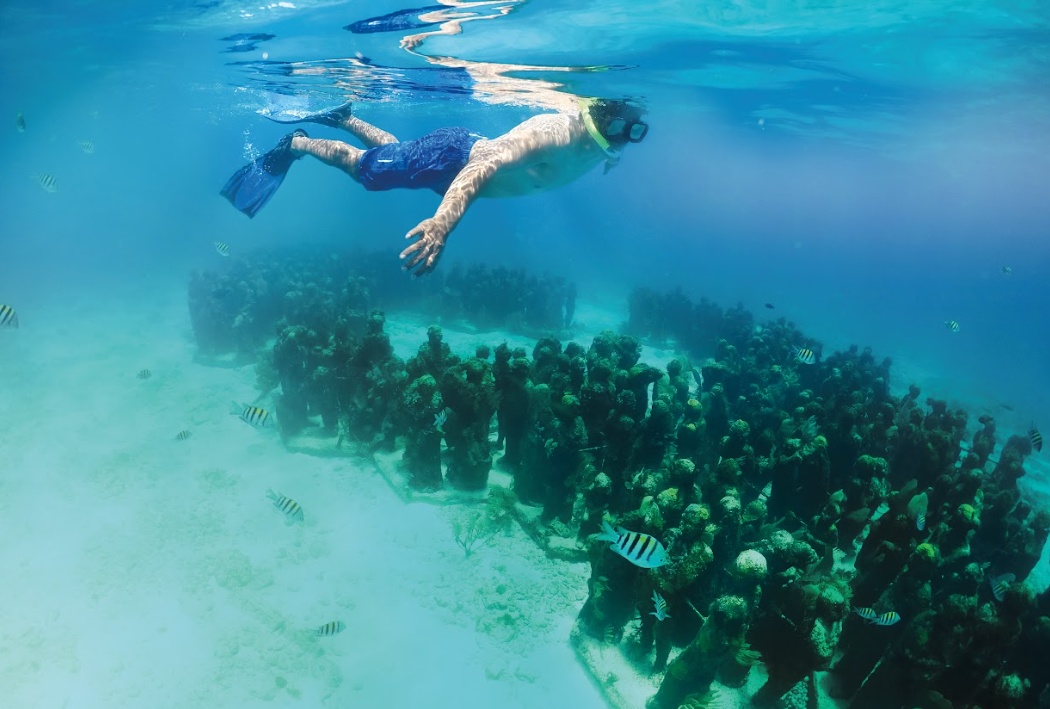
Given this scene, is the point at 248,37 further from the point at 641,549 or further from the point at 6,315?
the point at 641,549

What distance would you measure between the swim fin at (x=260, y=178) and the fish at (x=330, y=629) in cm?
725

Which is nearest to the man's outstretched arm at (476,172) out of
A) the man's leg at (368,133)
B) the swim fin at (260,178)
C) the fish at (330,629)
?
the man's leg at (368,133)

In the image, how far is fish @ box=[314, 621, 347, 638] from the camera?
16.3ft

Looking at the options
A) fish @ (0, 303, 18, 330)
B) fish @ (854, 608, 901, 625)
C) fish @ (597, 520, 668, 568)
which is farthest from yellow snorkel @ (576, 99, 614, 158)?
fish @ (0, 303, 18, 330)

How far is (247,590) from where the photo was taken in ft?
19.4

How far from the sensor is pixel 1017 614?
11.6 ft

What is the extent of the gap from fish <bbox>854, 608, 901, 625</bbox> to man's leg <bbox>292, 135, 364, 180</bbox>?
8436 millimetres

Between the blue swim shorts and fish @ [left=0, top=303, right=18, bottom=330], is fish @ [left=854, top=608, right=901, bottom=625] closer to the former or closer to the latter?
the blue swim shorts

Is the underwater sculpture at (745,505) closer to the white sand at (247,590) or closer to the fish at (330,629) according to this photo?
the white sand at (247,590)

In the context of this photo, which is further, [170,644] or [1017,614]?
[170,644]

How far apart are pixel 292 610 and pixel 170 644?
1288 millimetres

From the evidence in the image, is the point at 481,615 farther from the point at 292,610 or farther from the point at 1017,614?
the point at 1017,614

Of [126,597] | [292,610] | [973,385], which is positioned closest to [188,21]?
[126,597]

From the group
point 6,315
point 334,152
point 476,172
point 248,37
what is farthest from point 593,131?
point 248,37
